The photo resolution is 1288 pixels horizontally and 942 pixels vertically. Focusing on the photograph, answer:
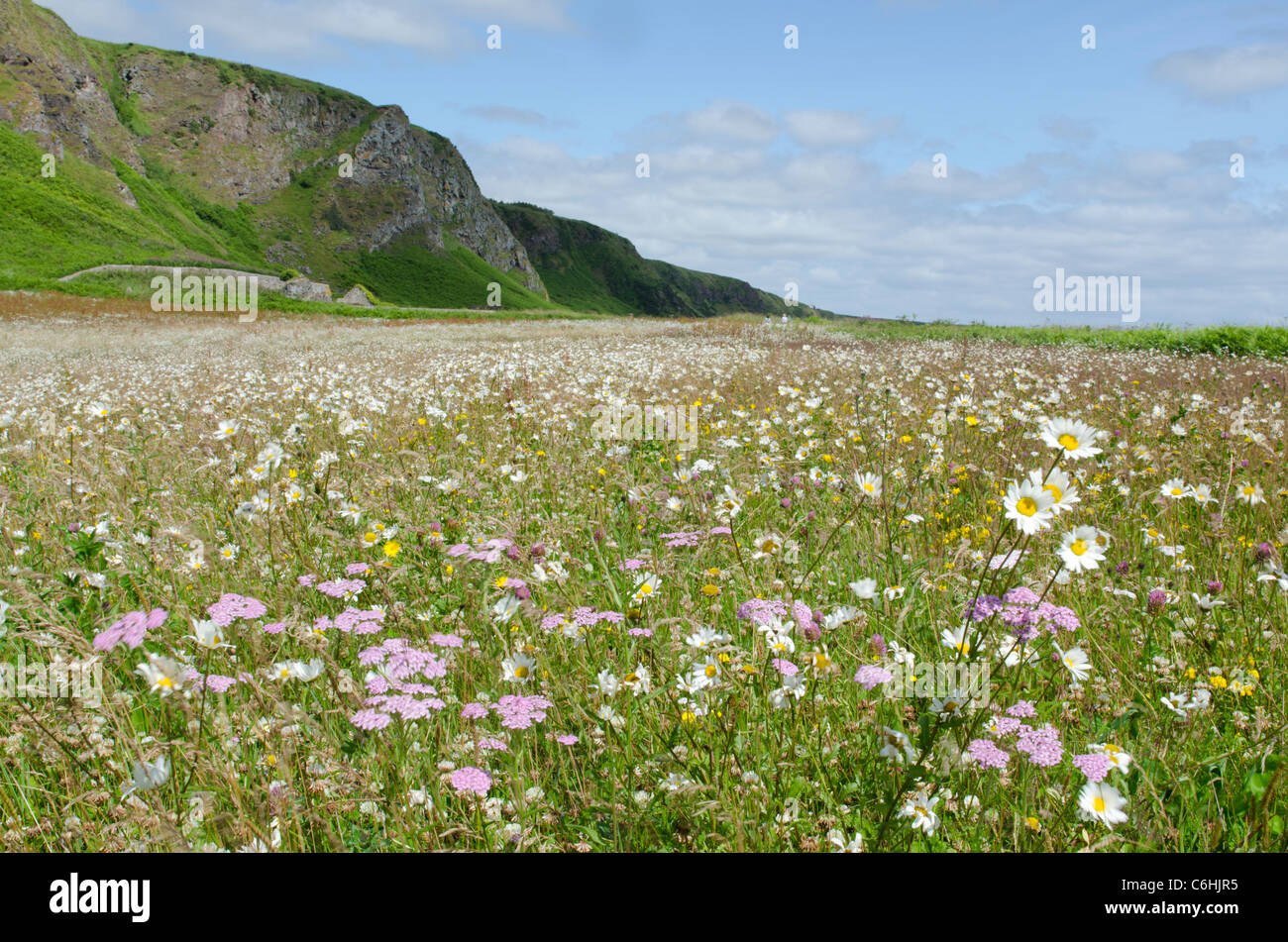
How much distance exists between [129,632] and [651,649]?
139cm

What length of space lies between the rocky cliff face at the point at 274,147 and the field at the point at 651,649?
172947 millimetres

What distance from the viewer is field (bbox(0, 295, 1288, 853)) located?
1.87m

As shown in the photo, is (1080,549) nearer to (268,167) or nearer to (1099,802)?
(1099,802)

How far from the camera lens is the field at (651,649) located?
1.87m

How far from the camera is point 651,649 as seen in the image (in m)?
2.15

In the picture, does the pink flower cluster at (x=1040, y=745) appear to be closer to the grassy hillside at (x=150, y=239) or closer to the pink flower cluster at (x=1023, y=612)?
the pink flower cluster at (x=1023, y=612)

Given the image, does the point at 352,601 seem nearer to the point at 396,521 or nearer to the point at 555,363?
the point at 396,521

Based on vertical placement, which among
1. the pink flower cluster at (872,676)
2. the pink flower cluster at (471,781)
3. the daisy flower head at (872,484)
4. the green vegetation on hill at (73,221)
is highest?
the green vegetation on hill at (73,221)

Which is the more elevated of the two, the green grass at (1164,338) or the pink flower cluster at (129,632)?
the green grass at (1164,338)

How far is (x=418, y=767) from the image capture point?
6.99 ft

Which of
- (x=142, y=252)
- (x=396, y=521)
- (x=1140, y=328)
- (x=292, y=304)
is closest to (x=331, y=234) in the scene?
(x=142, y=252)

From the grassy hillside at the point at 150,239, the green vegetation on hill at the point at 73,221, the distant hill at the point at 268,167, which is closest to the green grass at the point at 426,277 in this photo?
the grassy hillside at the point at 150,239

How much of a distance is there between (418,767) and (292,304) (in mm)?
60755

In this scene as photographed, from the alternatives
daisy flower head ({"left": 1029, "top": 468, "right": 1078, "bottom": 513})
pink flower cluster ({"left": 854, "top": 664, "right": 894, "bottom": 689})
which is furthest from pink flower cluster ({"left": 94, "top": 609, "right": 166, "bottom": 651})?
daisy flower head ({"left": 1029, "top": 468, "right": 1078, "bottom": 513})
